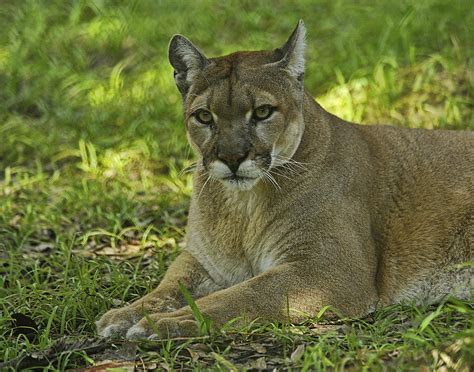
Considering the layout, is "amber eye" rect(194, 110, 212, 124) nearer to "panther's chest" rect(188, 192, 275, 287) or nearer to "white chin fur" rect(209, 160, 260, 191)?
"white chin fur" rect(209, 160, 260, 191)

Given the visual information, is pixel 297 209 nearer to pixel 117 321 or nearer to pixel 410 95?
pixel 117 321

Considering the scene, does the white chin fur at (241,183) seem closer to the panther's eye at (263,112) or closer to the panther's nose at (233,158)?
the panther's nose at (233,158)

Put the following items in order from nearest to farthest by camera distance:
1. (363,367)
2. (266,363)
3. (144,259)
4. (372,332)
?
(363,367) → (266,363) → (372,332) → (144,259)

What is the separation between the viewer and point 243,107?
5121 millimetres

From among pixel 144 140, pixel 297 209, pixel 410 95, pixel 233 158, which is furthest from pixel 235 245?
pixel 410 95

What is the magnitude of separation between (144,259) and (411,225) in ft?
6.47

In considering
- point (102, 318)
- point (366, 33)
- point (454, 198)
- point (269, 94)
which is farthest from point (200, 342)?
point (366, 33)

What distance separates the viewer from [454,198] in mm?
5582

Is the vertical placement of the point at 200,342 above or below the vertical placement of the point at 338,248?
below

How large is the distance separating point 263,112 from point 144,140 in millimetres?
3316

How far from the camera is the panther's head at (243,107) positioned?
198 inches

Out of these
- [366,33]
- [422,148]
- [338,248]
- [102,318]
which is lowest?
[102,318]

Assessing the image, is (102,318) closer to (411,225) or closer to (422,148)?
(411,225)

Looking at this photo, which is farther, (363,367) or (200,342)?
(200,342)
